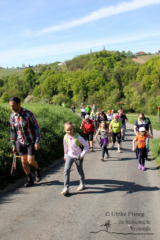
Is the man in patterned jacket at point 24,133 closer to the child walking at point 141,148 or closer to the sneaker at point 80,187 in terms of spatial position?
the sneaker at point 80,187

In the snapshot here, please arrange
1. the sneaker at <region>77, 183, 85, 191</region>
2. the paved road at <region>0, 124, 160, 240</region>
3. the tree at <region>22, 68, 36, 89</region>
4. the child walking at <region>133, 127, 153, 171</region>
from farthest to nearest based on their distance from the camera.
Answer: the tree at <region>22, 68, 36, 89</region>, the child walking at <region>133, 127, 153, 171</region>, the sneaker at <region>77, 183, 85, 191</region>, the paved road at <region>0, 124, 160, 240</region>

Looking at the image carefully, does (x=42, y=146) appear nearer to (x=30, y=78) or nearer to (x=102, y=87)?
(x=102, y=87)

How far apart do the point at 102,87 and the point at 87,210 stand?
8601 cm

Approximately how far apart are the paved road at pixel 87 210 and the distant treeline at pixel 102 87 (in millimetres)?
45297

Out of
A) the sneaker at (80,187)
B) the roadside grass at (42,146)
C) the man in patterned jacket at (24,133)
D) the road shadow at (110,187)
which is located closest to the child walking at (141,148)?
the road shadow at (110,187)

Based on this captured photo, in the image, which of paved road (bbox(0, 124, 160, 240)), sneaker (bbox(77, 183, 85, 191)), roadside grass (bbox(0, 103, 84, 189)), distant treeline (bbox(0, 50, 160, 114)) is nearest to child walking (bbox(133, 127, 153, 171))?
paved road (bbox(0, 124, 160, 240))

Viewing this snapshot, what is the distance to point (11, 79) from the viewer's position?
121 metres

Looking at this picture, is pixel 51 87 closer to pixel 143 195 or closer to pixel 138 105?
pixel 138 105

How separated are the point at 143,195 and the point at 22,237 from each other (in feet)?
10.1

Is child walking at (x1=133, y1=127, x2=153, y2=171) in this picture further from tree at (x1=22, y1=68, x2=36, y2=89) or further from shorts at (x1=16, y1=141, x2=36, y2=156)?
tree at (x1=22, y1=68, x2=36, y2=89)

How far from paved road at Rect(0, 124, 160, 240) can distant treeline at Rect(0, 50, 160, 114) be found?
45.3 meters

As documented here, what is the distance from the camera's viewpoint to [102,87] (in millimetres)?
89188

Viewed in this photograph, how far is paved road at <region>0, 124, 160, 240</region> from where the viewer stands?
12.7 feet

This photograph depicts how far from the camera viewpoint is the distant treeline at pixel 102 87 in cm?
7069
